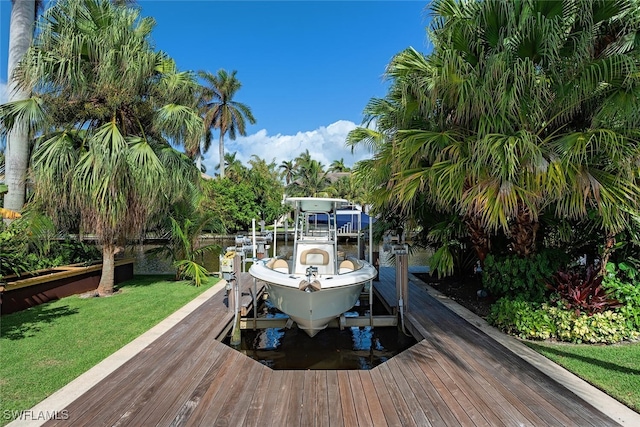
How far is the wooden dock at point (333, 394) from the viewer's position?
279cm

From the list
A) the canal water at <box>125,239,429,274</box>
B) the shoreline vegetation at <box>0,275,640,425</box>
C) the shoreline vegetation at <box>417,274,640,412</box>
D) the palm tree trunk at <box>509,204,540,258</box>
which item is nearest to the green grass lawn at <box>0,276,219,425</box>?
the shoreline vegetation at <box>0,275,640,425</box>

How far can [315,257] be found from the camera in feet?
19.2

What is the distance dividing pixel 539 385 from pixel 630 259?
2788 mm

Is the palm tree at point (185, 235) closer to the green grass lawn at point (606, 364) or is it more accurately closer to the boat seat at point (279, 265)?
the boat seat at point (279, 265)

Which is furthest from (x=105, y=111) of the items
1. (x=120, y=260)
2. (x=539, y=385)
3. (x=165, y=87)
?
(x=539, y=385)

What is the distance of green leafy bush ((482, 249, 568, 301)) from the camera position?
16.5 ft

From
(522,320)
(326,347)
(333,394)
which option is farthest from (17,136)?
(522,320)

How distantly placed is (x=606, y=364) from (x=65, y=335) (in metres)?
6.93

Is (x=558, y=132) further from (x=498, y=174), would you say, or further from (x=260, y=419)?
(x=260, y=419)

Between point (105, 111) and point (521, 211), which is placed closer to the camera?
point (521, 211)

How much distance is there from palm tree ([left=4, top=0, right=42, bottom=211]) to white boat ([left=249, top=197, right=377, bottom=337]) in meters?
5.67

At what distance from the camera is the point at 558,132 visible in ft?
16.2

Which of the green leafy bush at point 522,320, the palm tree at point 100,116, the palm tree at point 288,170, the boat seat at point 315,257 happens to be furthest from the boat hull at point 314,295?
the palm tree at point 288,170

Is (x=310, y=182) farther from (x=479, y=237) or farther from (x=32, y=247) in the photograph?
(x=479, y=237)
